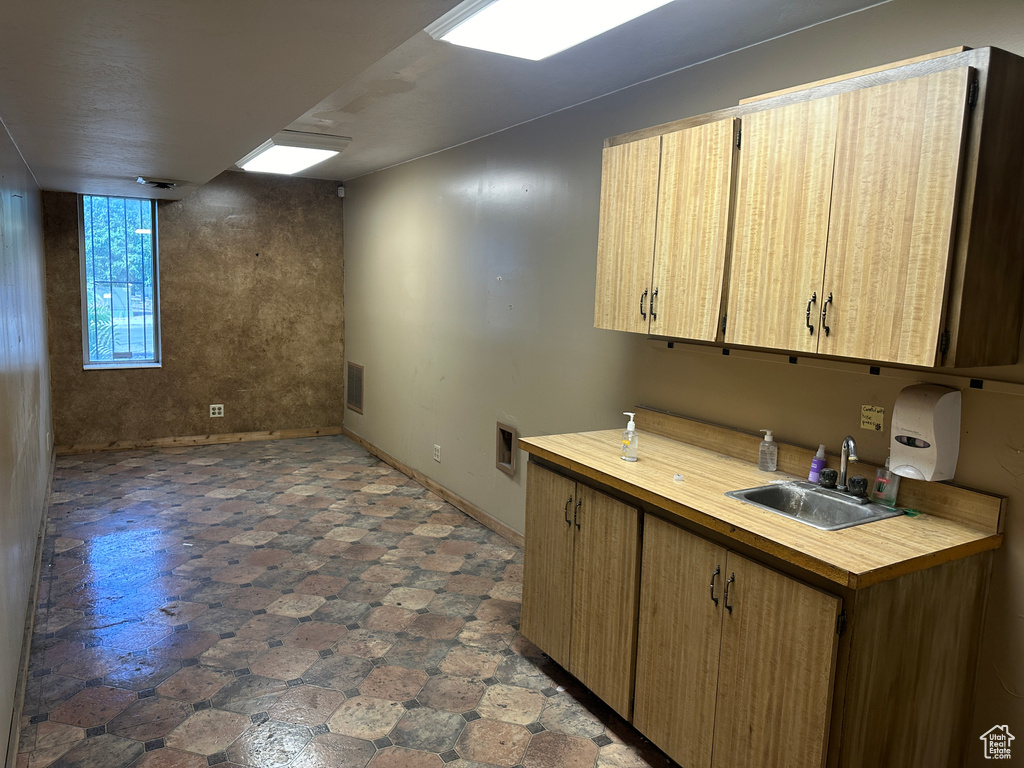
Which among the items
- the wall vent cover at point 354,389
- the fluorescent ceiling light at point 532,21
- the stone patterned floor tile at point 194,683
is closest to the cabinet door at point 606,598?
the stone patterned floor tile at point 194,683

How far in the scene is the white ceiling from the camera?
5.46 feet

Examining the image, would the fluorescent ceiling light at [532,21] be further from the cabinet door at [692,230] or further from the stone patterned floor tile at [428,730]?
the stone patterned floor tile at [428,730]

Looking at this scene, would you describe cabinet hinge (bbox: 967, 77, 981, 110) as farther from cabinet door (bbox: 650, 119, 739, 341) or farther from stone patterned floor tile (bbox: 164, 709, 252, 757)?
stone patterned floor tile (bbox: 164, 709, 252, 757)

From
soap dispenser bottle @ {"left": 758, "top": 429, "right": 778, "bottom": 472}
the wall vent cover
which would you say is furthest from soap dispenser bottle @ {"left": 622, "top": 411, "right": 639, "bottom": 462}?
the wall vent cover

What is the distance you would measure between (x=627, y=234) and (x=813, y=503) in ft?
4.18

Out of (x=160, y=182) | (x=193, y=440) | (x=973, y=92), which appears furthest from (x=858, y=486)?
(x=193, y=440)

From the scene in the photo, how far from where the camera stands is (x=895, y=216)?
6.34 feet

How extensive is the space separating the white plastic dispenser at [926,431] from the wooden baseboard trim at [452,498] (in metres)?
2.50

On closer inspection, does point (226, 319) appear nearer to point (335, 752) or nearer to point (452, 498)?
point (452, 498)

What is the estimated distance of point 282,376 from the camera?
7012 mm

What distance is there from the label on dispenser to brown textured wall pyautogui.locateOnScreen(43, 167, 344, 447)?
18.8 feet

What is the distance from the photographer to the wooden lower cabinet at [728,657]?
5.98 feet

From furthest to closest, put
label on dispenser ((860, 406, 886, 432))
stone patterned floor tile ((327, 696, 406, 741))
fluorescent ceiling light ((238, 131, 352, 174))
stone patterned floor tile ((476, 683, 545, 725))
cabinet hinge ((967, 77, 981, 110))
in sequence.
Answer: fluorescent ceiling light ((238, 131, 352, 174)) → stone patterned floor tile ((476, 683, 545, 725)) → stone patterned floor tile ((327, 696, 406, 741)) → label on dispenser ((860, 406, 886, 432)) → cabinet hinge ((967, 77, 981, 110))

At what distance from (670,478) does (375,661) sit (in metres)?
1.54
